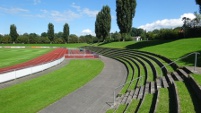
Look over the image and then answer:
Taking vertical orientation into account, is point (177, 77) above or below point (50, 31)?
below

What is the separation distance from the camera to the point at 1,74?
1980 centimetres

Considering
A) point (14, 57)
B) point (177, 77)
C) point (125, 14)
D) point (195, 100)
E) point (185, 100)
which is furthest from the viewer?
point (125, 14)

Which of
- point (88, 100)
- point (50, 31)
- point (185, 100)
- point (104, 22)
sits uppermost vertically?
point (104, 22)

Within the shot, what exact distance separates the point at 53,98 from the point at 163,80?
7348 mm

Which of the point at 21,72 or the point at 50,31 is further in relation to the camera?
the point at 50,31

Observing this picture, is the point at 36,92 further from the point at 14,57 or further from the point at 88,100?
the point at 14,57

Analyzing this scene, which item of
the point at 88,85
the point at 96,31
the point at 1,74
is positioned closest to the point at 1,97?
the point at 1,74

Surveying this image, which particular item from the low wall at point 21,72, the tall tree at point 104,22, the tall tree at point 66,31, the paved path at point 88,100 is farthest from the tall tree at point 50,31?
the paved path at point 88,100

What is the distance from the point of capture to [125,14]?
217 ft

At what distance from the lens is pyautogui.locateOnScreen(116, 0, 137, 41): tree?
65.8 m

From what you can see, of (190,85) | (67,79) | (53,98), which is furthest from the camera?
(67,79)

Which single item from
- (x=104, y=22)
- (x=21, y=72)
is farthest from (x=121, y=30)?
(x=21, y=72)

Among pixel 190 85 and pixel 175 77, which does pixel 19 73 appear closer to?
pixel 175 77

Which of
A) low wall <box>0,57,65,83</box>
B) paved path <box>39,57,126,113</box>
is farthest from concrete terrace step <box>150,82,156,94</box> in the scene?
low wall <box>0,57,65,83</box>
